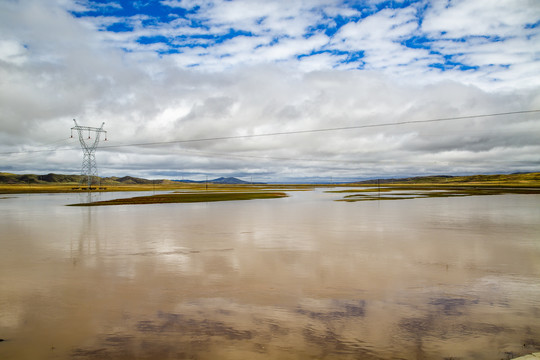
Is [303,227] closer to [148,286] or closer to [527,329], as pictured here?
[148,286]

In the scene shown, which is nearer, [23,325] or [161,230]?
[23,325]

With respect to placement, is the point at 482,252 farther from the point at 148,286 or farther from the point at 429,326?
the point at 148,286

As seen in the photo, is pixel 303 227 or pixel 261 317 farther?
pixel 303 227

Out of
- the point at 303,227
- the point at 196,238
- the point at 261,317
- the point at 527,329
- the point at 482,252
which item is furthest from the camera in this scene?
the point at 303,227

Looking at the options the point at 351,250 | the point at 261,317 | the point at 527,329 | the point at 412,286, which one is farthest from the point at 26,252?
the point at 527,329

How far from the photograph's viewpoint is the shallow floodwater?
368 inches

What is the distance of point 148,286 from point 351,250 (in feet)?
42.4

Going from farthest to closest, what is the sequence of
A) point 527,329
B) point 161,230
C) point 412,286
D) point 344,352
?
point 161,230, point 412,286, point 527,329, point 344,352

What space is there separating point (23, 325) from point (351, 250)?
17.4 meters

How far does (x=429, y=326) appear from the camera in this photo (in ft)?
34.4

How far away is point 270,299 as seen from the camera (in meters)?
13.0

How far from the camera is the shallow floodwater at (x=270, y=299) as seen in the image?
30.6 ft

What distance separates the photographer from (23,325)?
10.7 m

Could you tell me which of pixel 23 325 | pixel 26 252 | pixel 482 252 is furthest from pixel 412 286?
pixel 26 252
